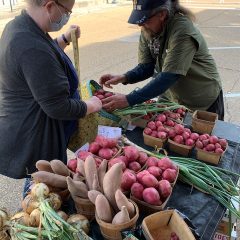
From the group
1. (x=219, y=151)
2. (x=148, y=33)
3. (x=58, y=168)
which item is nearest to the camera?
(x=58, y=168)

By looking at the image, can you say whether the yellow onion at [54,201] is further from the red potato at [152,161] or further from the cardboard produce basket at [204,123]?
the cardboard produce basket at [204,123]

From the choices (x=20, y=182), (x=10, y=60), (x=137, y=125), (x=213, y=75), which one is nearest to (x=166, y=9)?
(x=213, y=75)

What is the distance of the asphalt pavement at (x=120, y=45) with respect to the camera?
5.26m

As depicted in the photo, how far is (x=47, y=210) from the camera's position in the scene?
1529 mm

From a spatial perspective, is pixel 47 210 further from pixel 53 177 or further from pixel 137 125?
pixel 137 125

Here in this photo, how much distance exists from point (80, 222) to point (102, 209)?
169 millimetres

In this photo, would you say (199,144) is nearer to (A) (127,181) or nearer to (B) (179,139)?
(B) (179,139)

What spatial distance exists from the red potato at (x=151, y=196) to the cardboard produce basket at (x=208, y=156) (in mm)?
667

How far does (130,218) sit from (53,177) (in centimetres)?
49

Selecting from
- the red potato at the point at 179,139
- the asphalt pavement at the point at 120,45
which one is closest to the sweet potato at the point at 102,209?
the red potato at the point at 179,139

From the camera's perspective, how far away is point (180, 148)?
236 centimetres

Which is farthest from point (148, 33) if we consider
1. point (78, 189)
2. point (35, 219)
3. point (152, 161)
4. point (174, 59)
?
point (35, 219)

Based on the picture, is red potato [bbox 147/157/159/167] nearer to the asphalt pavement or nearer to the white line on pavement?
the asphalt pavement

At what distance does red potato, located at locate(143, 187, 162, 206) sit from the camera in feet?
5.68
